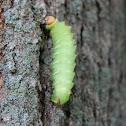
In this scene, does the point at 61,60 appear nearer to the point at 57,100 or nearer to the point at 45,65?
the point at 45,65

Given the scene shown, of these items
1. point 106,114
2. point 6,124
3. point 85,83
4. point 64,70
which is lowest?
point 106,114

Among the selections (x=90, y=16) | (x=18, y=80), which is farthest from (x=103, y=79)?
(x=18, y=80)

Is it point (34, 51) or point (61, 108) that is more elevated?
point (34, 51)

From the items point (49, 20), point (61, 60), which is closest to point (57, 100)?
point (61, 60)

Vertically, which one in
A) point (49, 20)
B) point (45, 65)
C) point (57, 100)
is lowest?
point (57, 100)

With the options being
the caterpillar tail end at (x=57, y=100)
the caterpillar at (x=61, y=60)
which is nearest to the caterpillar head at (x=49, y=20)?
the caterpillar at (x=61, y=60)

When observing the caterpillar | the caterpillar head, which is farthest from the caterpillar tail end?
the caterpillar head

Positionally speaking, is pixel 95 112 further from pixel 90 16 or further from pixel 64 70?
pixel 90 16

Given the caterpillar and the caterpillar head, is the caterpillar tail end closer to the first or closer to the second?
the caterpillar
